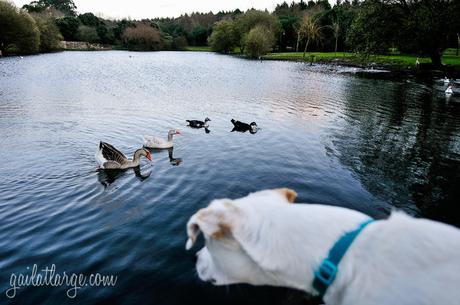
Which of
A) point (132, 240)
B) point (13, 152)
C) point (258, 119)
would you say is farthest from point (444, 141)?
point (13, 152)

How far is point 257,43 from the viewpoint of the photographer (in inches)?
3428

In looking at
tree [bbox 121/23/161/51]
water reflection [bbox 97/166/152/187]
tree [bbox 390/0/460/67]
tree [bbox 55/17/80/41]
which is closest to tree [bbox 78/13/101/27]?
tree [bbox 55/17/80/41]

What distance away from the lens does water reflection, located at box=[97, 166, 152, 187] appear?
11.2m

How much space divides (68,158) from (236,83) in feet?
93.8

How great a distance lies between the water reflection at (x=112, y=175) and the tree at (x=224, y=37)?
103 m

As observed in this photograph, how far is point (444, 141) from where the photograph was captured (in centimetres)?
1562

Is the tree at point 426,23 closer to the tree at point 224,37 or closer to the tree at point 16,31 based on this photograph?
the tree at point 224,37

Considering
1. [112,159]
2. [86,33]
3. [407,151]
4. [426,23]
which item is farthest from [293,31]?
[112,159]

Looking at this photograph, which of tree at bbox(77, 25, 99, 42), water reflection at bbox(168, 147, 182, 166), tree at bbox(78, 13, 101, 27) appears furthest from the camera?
tree at bbox(78, 13, 101, 27)

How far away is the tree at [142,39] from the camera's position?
135750 mm

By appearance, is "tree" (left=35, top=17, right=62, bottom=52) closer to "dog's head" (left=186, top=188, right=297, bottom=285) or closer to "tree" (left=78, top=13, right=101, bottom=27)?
"tree" (left=78, top=13, right=101, bottom=27)

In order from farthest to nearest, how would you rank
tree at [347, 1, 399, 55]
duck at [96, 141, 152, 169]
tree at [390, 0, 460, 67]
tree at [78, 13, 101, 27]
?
tree at [78, 13, 101, 27]
tree at [347, 1, 399, 55]
tree at [390, 0, 460, 67]
duck at [96, 141, 152, 169]

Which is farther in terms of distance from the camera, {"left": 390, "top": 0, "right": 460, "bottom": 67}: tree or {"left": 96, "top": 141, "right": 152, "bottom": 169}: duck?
{"left": 390, "top": 0, "right": 460, "bottom": 67}: tree

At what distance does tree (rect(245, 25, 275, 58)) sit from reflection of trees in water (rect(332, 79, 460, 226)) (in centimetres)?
6489
